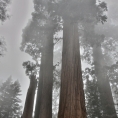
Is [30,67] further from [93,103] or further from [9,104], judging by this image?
[9,104]

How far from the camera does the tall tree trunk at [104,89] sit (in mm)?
8039

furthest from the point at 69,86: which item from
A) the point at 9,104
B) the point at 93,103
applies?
the point at 9,104

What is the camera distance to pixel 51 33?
9984 millimetres

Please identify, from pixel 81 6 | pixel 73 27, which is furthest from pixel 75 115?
pixel 81 6

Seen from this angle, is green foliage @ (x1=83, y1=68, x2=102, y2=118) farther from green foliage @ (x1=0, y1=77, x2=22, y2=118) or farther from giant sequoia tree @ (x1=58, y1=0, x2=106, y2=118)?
green foliage @ (x1=0, y1=77, x2=22, y2=118)

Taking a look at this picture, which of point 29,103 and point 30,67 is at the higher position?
point 30,67

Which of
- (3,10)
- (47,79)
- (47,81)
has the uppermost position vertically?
(3,10)

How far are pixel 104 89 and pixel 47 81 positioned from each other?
209 inches

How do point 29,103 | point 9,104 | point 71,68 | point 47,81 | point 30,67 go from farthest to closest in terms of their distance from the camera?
point 9,104
point 30,67
point 47,81
point 29,103
point 71,68

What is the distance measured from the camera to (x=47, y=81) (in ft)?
26.3

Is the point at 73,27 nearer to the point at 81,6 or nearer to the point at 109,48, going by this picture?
the point at 81,6

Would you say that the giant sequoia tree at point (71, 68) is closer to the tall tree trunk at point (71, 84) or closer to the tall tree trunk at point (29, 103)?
the tall tree trunk at point (71, 84)

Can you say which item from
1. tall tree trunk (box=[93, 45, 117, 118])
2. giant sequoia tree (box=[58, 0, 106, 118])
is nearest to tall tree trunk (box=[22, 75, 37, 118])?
giant sequoia tree (box=[58, 0, 106, 118])

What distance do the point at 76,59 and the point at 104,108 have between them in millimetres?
4887
